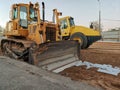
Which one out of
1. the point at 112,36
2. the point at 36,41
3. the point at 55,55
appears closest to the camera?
the point at 55,55

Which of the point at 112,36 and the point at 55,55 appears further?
the point at 112,36

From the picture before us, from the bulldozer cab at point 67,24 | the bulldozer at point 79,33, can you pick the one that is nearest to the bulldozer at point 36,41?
the bulldozer at point 79,33

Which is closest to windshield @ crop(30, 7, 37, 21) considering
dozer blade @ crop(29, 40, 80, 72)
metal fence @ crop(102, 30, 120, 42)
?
dozer blade @ crop(29, 40, 80, 72)

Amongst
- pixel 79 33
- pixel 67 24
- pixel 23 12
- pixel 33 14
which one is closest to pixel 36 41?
pixel 33 14

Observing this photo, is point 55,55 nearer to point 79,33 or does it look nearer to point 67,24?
point 79,33

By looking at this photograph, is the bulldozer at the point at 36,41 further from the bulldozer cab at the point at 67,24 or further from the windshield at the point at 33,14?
the bulldozer cab at the point at 67,24

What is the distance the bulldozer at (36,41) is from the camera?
→ 6.34 metres

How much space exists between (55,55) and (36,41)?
61.2 inches

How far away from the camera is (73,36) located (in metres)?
13.6

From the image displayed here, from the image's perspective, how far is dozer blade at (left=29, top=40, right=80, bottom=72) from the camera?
Result: 6090 mm

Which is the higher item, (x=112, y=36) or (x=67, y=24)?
(x=67, y=24)

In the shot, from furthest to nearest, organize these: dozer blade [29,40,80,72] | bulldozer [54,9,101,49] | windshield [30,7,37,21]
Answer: bulldozer [54,9,101,49] < windshield [30,7,37,21] < dozer blade [29,40,80,72]

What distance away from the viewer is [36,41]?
8.00 m

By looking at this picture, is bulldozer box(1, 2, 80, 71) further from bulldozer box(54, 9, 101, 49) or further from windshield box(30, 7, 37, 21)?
bulldozer box(54, 9, 101, 49)
